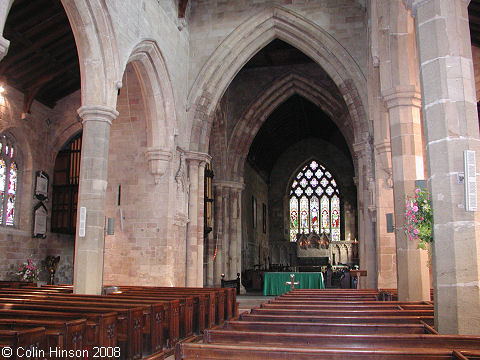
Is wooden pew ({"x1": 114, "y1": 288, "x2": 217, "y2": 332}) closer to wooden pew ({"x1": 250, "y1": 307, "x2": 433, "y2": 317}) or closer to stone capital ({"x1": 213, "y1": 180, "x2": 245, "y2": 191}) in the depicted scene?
wooden pew ({"x1": 250, "y1": 307, "x2": 433, "y2": 317})

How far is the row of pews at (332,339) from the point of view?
2.71 metres

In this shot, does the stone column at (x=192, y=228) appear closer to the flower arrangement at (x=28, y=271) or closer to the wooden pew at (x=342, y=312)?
the flower arrangement at (x=28, y=271)

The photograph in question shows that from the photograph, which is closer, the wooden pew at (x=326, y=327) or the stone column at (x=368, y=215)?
the wooden pew at (x=326, y=327)

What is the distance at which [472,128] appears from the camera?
434 centimetres

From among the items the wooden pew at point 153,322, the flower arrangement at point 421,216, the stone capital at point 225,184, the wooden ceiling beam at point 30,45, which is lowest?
the wooden pew at point 153,322

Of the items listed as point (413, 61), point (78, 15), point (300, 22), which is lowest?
point (413, 61)

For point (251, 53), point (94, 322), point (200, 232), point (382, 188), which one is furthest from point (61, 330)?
point (251, 53)

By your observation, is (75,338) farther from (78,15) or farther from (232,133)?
(232,133)

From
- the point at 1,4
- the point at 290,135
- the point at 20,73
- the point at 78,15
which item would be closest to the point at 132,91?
the point at 20,73

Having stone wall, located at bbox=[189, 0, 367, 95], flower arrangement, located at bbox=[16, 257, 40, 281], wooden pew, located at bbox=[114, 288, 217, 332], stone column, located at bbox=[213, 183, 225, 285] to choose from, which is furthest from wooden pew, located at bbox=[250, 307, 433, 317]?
stone column, located at bbox=[213, 183, 225, 285]

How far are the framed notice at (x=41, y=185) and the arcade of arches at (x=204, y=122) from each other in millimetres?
56

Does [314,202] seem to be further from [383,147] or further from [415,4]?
[415,4]

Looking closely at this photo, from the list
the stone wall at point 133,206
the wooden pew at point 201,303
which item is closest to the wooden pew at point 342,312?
the wooden pew at point 201,303

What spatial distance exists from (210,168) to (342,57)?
283 inches
